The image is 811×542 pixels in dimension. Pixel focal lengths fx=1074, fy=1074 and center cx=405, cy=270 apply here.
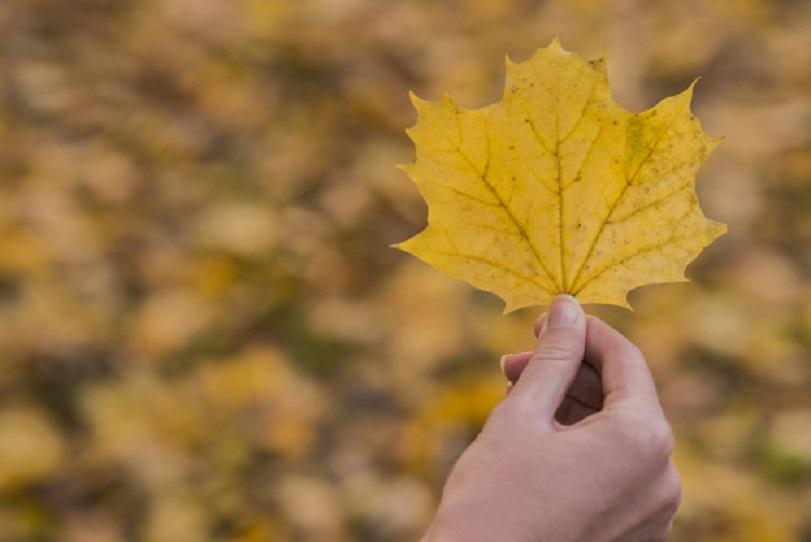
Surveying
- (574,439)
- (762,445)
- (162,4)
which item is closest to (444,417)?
(762,445)

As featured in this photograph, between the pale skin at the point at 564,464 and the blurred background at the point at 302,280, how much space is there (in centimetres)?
93

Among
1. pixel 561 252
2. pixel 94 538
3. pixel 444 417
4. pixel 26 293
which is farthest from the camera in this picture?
pixel 26 293

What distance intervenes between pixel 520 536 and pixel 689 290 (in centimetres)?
152

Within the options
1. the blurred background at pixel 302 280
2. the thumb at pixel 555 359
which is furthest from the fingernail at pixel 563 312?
the blurred background at pixel 302 280

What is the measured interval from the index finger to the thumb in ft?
0.11

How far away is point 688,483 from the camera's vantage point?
6.72 feet

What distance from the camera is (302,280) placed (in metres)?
2.44

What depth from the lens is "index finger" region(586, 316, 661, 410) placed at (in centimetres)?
113

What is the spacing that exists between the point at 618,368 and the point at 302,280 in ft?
4.44

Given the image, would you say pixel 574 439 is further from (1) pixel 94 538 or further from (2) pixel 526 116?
(1) pixel 94 538

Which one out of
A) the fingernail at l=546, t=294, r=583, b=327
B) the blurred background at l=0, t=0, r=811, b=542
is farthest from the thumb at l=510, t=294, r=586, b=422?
the blurred background at l=0, t=0, r=811, b=542

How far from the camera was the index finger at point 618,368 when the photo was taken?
1.13 meters

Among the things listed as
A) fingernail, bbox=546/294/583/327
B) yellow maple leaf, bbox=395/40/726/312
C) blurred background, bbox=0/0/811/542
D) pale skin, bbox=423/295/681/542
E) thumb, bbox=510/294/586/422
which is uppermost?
blurred background, bbox=0/0/811/542

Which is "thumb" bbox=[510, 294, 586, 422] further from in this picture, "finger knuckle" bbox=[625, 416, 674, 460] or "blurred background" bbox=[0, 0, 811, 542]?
"blurred background" bbox=[0, 0, 811, 542]
